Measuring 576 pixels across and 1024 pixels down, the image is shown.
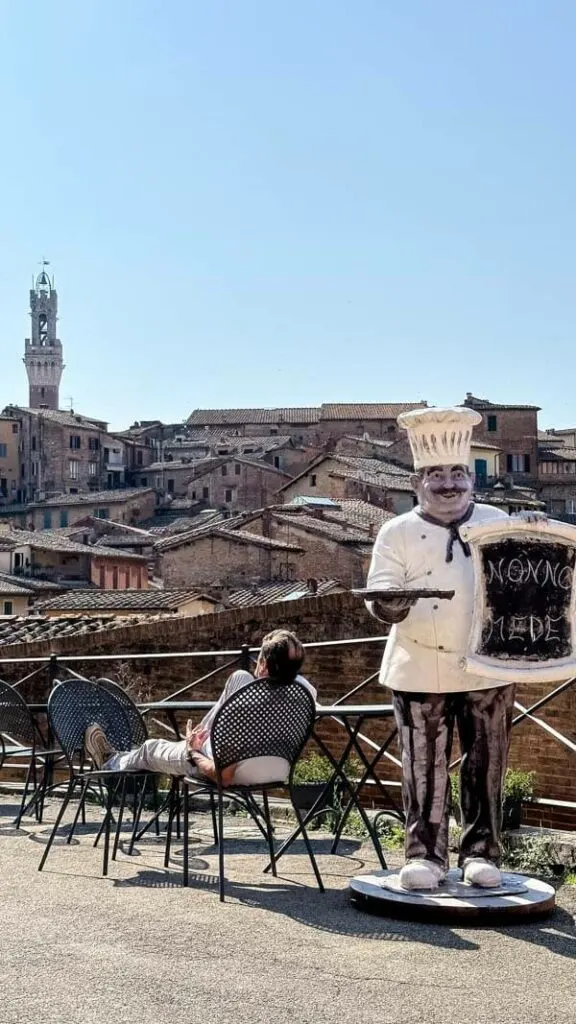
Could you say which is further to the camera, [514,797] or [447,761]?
[514,797]

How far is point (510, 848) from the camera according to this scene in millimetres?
7184

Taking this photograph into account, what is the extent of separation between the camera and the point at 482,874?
602 cm

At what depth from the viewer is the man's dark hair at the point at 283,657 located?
641 cm

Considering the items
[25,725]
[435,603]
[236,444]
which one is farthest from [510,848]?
[236,444]

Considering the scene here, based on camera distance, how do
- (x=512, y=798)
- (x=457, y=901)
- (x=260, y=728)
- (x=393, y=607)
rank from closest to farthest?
1. (x=457, y=901)
2. (x=393, y=607)
3. (x=260, y=728)
4. (x=512, y=798)

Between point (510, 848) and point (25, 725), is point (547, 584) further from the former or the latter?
point (25, 725)

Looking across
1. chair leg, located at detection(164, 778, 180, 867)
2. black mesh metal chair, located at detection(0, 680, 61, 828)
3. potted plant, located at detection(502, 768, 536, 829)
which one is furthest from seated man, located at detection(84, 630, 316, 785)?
black mesh metal chair, located at detection(0, 680, 61, 828)

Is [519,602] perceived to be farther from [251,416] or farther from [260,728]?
[251,416]

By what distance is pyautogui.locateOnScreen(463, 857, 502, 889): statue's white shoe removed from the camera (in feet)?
19.7

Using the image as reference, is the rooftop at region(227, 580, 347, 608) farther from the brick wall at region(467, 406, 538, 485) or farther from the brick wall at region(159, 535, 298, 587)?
the brick wall at region(467, 406, 538, 485)

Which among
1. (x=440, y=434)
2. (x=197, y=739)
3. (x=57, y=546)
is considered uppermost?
(x=440, y=434)

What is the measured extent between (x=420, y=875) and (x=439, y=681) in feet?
2.65

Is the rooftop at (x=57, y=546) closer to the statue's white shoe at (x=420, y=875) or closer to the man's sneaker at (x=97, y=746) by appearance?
the man's sneaker at (x=97, y=746)

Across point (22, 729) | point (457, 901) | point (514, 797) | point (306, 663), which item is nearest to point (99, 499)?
point (306, 663)
